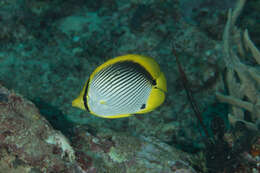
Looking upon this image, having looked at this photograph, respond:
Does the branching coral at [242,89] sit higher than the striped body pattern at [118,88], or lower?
lower

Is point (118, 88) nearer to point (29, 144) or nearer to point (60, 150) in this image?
point (60, 150)

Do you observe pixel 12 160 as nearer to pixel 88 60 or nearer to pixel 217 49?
pixel 88 60

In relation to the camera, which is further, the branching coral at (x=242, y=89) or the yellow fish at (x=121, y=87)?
the branching coral at (x=242, y=89)

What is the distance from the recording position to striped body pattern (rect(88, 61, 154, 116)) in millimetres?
1776

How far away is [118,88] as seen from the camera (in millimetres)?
1802

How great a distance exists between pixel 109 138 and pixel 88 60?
9.09 ft

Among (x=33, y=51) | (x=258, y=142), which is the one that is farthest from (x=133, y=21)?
(x=258, y=142)

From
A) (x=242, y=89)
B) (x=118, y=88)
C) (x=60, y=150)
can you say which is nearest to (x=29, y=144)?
(x=60, y=150)

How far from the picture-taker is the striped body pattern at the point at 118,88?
1776 millimetres

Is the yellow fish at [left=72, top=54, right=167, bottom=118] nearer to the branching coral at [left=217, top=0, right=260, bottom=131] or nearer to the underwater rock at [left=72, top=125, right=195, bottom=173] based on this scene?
the underwater rock at [left=72, top=125, right=195, bottom=173]

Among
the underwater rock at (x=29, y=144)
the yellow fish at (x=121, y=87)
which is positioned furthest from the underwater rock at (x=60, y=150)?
the yellow fish at (x=121, y=87)

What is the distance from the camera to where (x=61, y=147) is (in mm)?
1912

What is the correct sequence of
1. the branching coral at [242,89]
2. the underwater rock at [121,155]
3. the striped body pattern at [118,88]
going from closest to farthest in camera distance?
the striped body pattern at [118,88] < the underwater rock at [121,155] < the branching coral at [242,89]

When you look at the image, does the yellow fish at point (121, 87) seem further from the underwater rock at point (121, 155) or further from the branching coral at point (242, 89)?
the branching coral at point (242, 89)
